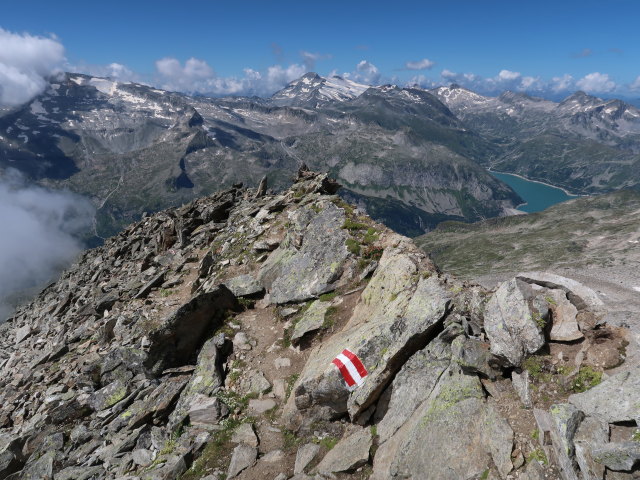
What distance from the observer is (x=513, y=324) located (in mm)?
13125

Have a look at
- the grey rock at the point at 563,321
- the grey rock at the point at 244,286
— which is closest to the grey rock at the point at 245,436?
the grey rock at the point at 244,286

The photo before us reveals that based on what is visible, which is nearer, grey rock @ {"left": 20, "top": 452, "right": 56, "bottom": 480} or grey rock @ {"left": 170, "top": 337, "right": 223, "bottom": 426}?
grey rock @ {"left": 20, "top": 452, "right": 56, "bottom": 480}

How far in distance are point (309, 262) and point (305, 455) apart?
1336cm

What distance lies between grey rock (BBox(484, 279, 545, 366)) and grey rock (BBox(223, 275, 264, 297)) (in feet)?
53.7

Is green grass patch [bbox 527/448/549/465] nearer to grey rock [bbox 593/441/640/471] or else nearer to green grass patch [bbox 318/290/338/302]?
grey rock [bbox 593/441/640/471]

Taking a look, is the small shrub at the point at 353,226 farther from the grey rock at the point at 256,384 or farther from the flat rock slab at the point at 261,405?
the flat rock slab at the point at 261,405

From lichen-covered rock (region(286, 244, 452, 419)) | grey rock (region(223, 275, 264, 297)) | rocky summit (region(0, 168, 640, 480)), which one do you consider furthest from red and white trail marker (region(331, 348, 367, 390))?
grey rock (region(223, 275, 264, 297))

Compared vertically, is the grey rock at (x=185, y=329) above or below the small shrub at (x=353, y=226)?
below

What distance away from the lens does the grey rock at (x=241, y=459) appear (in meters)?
14.1

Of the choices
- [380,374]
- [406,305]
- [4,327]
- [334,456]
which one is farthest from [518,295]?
[4,327]

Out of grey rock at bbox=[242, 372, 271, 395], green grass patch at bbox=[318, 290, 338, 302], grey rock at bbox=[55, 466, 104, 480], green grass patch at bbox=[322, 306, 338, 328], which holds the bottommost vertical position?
grey rock at bbox=[55, 466, 104, 480]

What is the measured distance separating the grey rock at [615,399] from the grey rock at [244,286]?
1957cm

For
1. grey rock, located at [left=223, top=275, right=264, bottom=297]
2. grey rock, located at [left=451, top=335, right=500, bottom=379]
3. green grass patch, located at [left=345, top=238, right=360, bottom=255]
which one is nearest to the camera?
grey rock, located at [left=451, top=335, right=500, bottom=379]

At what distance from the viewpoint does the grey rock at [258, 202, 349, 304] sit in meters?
24.0
